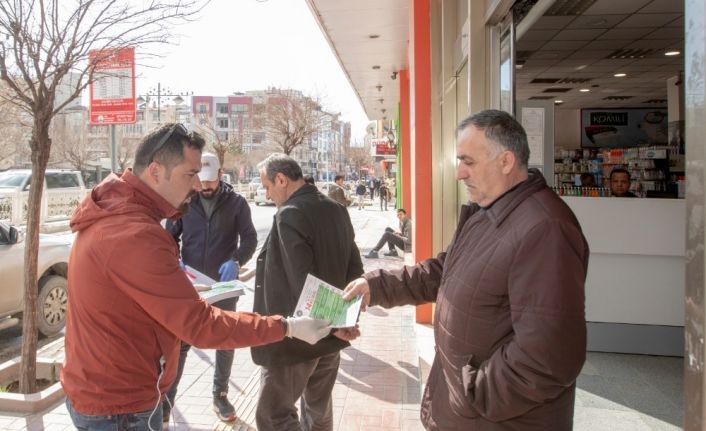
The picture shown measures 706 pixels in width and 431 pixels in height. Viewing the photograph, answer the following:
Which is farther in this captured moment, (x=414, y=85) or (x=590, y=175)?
(x=590, y=175)

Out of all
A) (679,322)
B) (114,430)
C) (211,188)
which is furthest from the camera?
(679,322)

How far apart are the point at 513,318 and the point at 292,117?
19.0 metres

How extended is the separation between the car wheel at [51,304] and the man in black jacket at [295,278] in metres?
4.49

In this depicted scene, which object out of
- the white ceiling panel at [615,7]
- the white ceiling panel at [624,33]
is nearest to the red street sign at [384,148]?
the white ceiling panel at [624,33]

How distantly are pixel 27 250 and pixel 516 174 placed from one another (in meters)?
4.25

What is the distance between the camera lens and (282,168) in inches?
125

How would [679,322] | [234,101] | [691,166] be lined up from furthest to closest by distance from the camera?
[234,101] < [679,322] < [691,166]

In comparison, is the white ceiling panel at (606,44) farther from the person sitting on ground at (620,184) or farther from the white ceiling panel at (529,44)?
the person sitting on ground at (620,184)

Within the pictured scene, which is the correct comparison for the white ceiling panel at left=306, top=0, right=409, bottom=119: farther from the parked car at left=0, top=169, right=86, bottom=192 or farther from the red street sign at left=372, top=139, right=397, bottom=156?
the parked car at left=0, top=169, right=86, bottom=192

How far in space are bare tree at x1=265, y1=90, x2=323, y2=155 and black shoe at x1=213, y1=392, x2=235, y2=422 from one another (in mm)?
14712

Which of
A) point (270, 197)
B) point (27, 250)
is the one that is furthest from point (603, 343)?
point (27, 250)

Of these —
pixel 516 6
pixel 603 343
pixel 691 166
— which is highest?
pixel 516 6

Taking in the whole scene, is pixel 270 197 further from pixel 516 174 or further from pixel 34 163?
pixel 34 163

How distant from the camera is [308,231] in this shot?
9.73 feet
